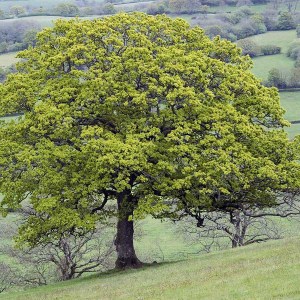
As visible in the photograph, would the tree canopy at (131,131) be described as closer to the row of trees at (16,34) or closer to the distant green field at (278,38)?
the row of trees at (16,34)

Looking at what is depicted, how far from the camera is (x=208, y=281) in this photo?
24.5m

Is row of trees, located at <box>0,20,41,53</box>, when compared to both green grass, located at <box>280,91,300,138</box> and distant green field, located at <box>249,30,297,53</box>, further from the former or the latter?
green grass, located at <box>280,91,300,138</box>

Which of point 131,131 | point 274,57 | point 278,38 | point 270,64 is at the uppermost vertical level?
point 131,131

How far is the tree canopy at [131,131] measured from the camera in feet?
108

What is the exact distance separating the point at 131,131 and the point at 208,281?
11.4 m

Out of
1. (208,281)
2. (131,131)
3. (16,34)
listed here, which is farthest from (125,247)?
(16,34)

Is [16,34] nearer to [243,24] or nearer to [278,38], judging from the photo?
[243,24]

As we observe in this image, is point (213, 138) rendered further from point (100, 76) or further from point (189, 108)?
point (100, 76)

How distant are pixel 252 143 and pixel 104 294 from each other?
44.1 ft

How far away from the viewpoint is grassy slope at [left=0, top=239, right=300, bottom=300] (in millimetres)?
21141

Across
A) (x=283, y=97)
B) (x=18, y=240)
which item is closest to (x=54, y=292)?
(x=18, y=240)

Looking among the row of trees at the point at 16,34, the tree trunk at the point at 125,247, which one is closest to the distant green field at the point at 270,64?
the row of trees at the point at 16,34

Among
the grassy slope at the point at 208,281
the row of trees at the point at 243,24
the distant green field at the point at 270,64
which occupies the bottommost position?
the distant green field at the point at 270,64

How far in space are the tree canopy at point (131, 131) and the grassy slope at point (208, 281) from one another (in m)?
3.30
